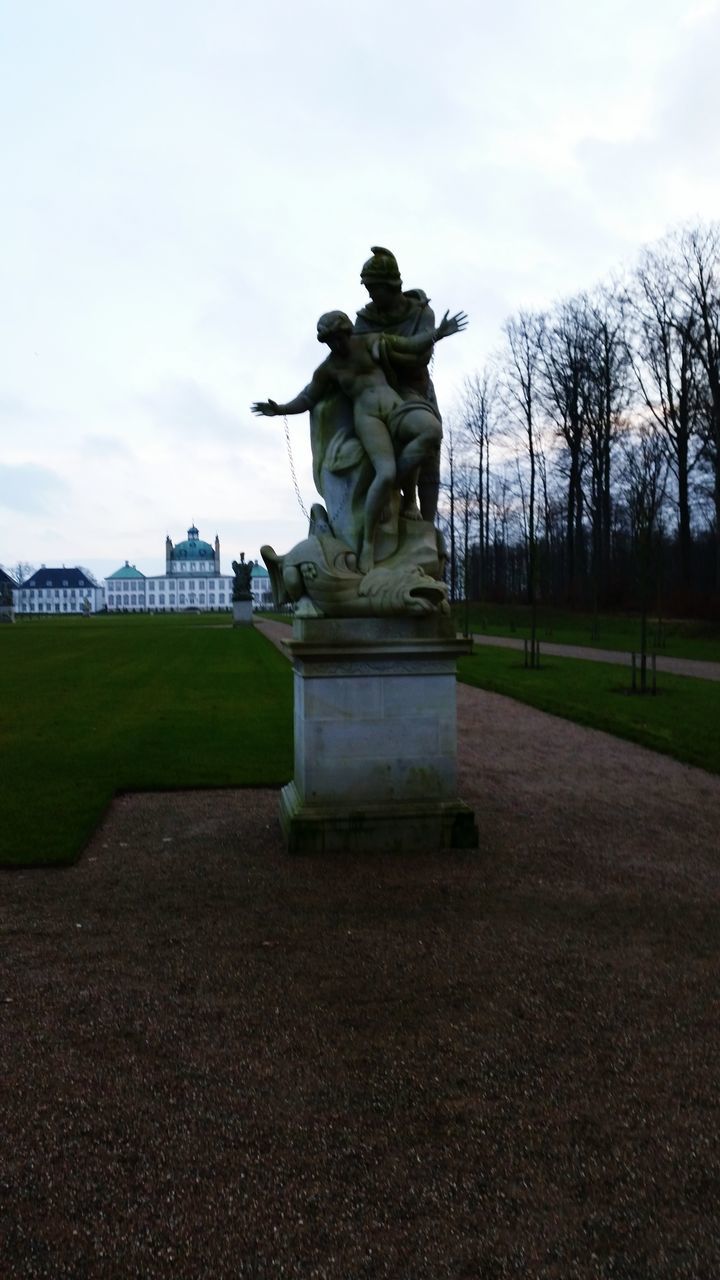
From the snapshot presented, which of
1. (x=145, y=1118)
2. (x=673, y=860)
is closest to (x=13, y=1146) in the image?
(x=145, y=1118)

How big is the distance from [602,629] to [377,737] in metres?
32.7

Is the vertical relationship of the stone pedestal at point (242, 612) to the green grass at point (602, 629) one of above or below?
above

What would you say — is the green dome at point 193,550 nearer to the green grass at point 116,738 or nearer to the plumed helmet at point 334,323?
the green grass at point 116,738

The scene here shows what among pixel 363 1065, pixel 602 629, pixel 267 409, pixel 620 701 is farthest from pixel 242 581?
pixel 363 1065

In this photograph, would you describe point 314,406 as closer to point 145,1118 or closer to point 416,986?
point 416,986

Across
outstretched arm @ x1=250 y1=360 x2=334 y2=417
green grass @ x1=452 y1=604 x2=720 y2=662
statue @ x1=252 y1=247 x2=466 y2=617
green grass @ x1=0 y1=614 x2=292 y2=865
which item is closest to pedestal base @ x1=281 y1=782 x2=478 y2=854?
statue @ x1=252 y1=247 x2=466 y2=617

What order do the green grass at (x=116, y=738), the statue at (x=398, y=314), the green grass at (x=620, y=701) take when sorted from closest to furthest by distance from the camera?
the statue at (x=398, y=314)
the green grass at (x=116, y=738)
the green grass at (x=620, y=701)

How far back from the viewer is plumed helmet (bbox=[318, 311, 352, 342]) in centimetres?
638

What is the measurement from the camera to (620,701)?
48.4ft

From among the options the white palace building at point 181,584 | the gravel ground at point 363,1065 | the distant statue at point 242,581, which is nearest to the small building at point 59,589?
the white palace building at point 181,584

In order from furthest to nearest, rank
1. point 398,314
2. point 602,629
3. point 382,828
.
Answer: point 602,629, point 398,314, point 382,828

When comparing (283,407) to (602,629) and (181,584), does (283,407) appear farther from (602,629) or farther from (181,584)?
(181,584)

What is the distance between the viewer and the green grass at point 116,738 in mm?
7395

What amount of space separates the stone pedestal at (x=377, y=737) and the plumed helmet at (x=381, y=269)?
8.12 ft
